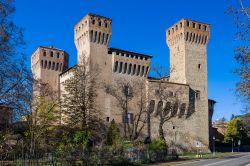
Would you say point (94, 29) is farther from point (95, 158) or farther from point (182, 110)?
point (95, 158)

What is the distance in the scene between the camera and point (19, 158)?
72.6ft

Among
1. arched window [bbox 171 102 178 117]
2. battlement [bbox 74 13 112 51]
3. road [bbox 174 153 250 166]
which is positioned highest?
battlement [bbox 74 13 112 51]

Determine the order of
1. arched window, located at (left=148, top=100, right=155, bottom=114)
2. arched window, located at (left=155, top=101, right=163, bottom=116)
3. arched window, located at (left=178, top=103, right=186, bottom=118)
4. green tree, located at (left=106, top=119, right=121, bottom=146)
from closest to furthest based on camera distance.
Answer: green tree, located at (left=106, top=119, right=121, bottom=146), arched window, located at (left=148, top=100, right=155, bottom=114), arched window, located at (left=155, top=101, right=163, bottom=116), arched window, located at (left=178, top=103, right=186, bottom=118)

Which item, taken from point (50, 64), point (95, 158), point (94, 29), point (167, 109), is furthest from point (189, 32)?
point (95, 158)

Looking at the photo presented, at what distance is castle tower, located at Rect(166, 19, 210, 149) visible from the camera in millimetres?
59469

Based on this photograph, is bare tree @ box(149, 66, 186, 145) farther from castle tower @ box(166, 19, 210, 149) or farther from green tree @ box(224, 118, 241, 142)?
green tree @ box(224, 118, 241, 142)

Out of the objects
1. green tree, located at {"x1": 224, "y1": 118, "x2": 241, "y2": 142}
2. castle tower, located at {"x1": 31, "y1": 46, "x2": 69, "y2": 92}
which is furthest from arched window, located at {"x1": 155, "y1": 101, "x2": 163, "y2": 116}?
green tree, located at {"x1": 224, "y1": 118, "x2": 241, "y2": 142}

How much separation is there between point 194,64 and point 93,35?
1802cm

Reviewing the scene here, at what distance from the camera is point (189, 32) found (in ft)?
197

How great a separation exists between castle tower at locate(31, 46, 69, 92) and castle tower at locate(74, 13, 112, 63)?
311 inches

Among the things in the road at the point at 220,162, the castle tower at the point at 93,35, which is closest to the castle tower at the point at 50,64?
the castle tower at the point at 93,35

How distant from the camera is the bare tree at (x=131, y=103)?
5347cm

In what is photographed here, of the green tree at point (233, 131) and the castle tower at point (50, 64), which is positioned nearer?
the castle tower at point (50, 64)

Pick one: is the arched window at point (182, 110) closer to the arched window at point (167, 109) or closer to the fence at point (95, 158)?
the arched window at point (167, 109)
